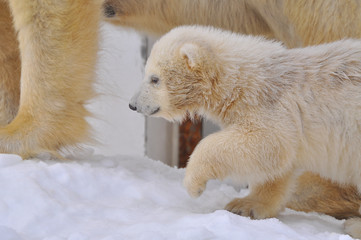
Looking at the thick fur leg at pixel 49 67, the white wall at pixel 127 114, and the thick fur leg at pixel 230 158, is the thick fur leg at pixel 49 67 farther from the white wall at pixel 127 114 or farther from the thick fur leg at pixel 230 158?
the white wall at pixel 127 114

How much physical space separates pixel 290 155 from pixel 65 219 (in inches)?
32.7

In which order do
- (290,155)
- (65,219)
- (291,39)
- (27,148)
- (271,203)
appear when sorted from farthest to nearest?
(291,39) → (27,148) → (271,203) → (290,155) → (65,219)

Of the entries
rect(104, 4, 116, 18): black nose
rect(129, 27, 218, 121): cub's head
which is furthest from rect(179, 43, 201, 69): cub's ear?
rect(104, 4, 116, 18): black nose

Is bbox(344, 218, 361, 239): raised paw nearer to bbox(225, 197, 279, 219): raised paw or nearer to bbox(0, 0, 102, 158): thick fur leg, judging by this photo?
bbox(225, 197, 279, 219): raised paw

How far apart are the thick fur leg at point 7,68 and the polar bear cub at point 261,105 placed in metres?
1.16

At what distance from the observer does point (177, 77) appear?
2.28 metres

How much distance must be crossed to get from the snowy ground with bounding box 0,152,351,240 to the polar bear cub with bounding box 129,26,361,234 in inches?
6.9

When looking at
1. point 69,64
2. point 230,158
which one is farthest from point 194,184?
point 69,64

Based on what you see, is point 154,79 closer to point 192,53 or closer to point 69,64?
point 192,53

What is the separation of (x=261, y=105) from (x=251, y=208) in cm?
43

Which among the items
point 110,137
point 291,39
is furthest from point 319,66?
point 110,137

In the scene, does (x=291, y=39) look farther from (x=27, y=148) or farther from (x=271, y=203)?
(x=27, y=148)

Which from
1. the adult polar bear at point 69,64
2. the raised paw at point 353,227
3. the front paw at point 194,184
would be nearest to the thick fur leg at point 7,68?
the adult polar bear at point 69,64

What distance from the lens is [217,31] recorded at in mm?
2422
